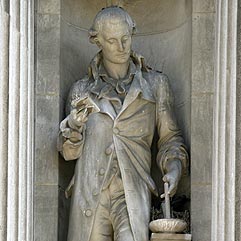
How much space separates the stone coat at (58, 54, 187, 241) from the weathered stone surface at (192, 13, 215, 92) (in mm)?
341

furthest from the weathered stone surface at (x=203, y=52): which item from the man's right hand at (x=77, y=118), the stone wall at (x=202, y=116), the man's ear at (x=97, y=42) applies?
the man's right hand at (x=77, y=118)

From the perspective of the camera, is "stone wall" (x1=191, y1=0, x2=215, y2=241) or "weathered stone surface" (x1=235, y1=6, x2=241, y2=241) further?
"stone wall" (x1=191, y1=0, x2=215, y2=241)

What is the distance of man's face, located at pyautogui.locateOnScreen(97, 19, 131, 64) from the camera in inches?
549

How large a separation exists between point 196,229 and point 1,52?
2155 millimetres

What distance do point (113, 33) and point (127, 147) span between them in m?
0.97

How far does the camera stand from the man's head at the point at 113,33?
1395 cm

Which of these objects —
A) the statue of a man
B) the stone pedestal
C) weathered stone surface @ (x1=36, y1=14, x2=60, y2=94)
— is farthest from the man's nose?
the stone pedestal

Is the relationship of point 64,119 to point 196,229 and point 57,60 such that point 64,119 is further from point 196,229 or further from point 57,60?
point 196,229

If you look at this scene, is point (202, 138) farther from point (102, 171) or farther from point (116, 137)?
point (102, 171)

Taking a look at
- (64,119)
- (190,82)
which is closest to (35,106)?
(64,119)

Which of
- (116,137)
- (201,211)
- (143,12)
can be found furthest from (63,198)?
(143,12)

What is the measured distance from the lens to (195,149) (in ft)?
45.2

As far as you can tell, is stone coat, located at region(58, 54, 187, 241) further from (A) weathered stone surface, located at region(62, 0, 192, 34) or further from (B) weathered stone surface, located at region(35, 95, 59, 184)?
(A) weathered stone surface, located at region(62, 0, 192, 34)

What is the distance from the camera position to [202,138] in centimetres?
1379
